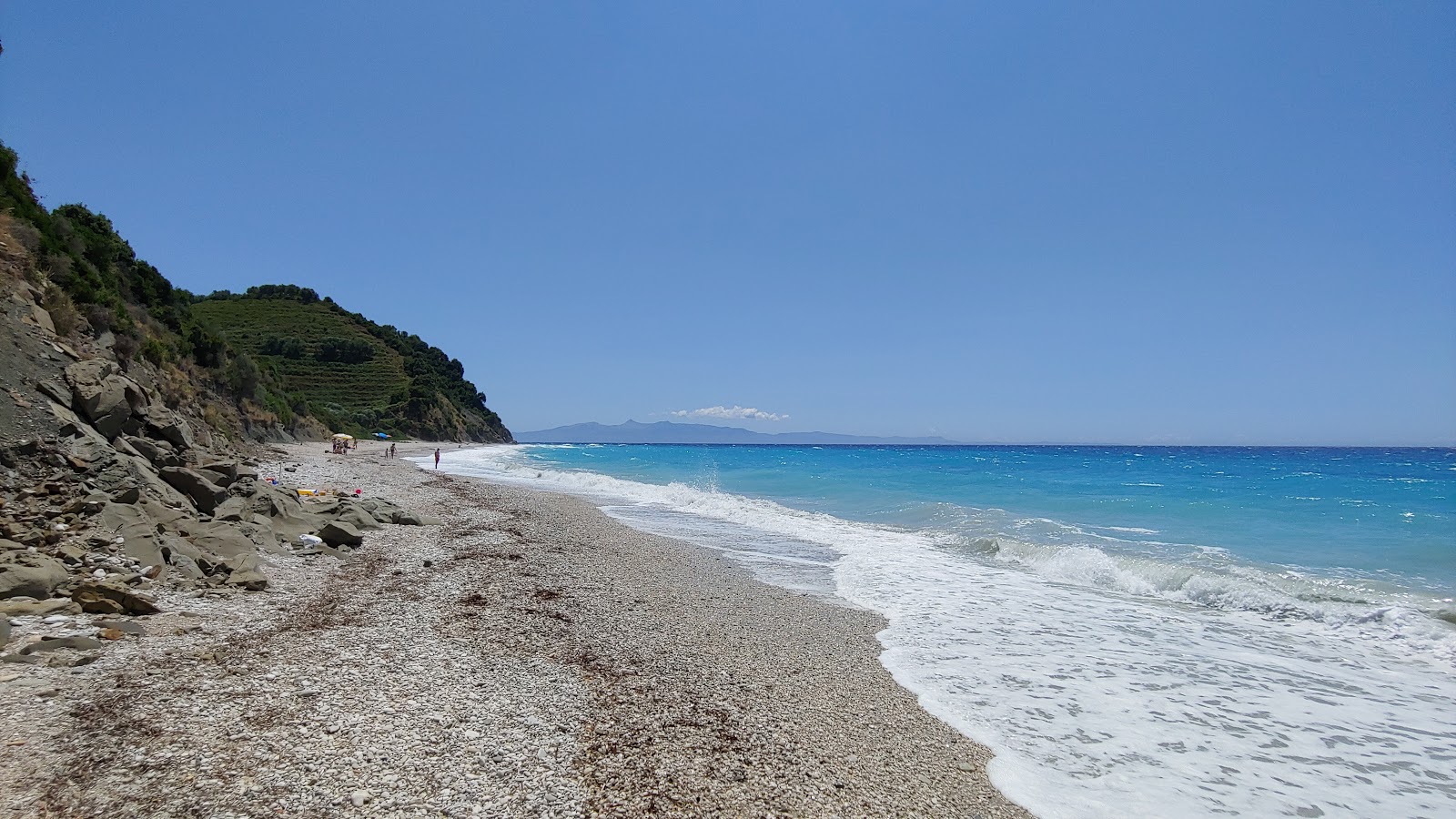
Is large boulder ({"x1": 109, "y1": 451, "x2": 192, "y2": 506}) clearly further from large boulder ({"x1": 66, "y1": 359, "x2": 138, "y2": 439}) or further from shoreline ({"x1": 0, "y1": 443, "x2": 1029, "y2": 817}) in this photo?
shoreline ({"x1": 0, "y1": 443, "x2": 1029, "y2": 817})

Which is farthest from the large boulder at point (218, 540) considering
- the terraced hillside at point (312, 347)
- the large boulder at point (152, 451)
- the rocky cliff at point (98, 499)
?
the terraced hillside at point (312, 347)

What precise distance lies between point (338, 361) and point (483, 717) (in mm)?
103602

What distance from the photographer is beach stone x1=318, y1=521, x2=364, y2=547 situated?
12.2 m

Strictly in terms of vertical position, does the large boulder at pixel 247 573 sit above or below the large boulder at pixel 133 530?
below

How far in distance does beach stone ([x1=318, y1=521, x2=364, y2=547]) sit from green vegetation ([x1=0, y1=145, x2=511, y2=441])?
699cm

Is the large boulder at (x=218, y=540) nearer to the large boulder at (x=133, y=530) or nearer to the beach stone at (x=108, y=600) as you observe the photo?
the large boulder at (x=133, y=530)

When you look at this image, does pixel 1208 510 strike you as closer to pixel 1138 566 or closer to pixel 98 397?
pixel 1138 566

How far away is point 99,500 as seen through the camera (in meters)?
8.73

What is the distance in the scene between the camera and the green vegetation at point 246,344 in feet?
57.8

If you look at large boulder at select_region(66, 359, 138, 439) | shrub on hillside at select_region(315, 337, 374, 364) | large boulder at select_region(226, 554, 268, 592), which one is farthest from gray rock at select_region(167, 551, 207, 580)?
shrub on hillside at select_region(315, 337, 374, 364)

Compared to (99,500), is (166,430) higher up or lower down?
higher up

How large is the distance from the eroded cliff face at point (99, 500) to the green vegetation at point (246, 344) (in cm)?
324

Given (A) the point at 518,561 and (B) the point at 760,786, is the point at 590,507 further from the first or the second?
(B) the point at 760,786

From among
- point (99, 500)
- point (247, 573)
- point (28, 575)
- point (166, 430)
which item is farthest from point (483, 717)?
point (166, 430)
